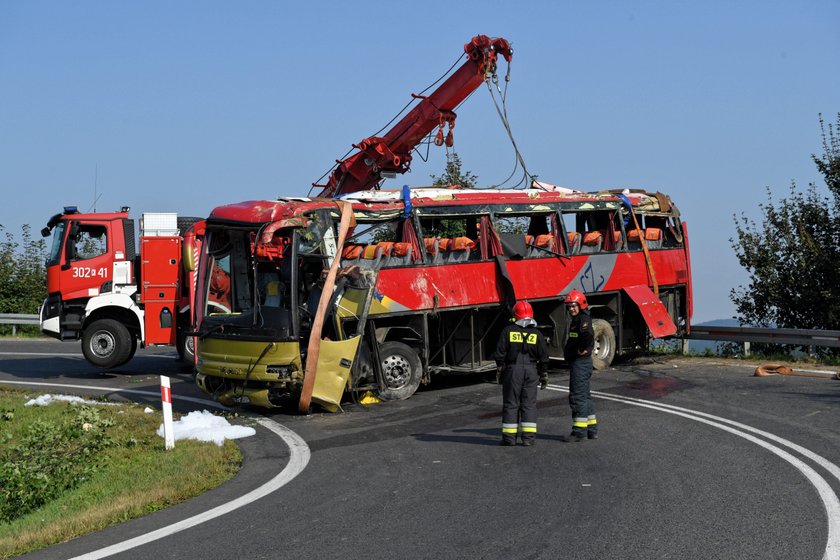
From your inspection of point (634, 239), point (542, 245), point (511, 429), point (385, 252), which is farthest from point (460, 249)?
point (511, 429)

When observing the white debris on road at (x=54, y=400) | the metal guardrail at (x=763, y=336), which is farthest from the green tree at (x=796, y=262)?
the white debris on road at (x=54, y=400)

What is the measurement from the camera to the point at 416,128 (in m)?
18.2

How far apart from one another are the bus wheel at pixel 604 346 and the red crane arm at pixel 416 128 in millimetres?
4600

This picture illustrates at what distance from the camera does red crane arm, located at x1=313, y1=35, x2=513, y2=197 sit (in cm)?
1694

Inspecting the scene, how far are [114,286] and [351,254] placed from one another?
6.43 m

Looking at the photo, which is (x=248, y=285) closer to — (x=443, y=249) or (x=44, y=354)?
(x=443, y=249)

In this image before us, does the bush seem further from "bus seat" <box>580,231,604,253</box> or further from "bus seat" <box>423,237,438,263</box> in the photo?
"bus seat" <box>580,231,604,253</box>

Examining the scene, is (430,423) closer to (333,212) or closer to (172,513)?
(333,212)

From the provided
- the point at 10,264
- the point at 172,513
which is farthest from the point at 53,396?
the point at 10,264

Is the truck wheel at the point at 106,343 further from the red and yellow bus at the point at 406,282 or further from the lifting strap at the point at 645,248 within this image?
the lifting strap at the point at 645,248

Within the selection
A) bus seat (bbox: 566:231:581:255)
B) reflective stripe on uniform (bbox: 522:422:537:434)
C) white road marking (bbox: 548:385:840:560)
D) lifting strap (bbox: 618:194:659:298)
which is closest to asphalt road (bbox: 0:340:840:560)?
white road marking (bbox: 548:385:840:560)

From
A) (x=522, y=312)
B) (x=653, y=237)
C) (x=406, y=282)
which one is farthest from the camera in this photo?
(x=653, y=237)

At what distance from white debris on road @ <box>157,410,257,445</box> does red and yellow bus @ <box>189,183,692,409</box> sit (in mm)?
745

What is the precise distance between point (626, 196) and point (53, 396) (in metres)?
11.2
